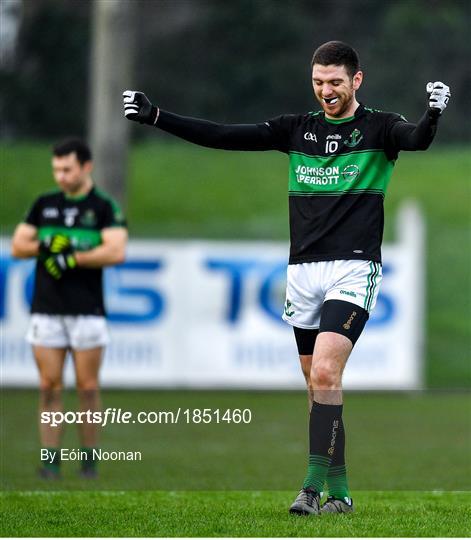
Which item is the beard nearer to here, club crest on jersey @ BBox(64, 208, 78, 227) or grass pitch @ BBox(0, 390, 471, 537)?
grass pitch @ BBox(0, 390, 471, 537)

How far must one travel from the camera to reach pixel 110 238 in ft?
30.8

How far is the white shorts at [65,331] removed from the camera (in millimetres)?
9281

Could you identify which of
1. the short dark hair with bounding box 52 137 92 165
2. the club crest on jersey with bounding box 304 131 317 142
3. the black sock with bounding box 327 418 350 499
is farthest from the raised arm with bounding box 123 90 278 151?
the short dark hair with bounding box 52 137 92 165

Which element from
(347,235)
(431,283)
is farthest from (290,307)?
(431,283)

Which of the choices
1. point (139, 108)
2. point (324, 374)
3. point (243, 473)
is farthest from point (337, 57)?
point (243, 473)

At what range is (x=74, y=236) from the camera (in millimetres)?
9438

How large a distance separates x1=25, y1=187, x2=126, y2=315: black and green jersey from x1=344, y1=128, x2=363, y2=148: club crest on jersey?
10.2ft

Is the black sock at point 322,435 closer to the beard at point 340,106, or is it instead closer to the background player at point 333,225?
the background player at point 333,225

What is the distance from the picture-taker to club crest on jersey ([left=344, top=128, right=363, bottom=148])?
21.7 ft

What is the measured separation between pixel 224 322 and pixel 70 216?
698cm

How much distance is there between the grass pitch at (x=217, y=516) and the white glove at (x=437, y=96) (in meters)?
1.80

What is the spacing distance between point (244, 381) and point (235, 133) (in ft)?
31.2

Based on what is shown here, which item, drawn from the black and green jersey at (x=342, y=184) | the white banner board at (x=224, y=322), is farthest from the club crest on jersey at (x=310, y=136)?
the white banner board at (x=224, y=322)

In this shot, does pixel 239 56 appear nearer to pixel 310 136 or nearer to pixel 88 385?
pixel 88 385
